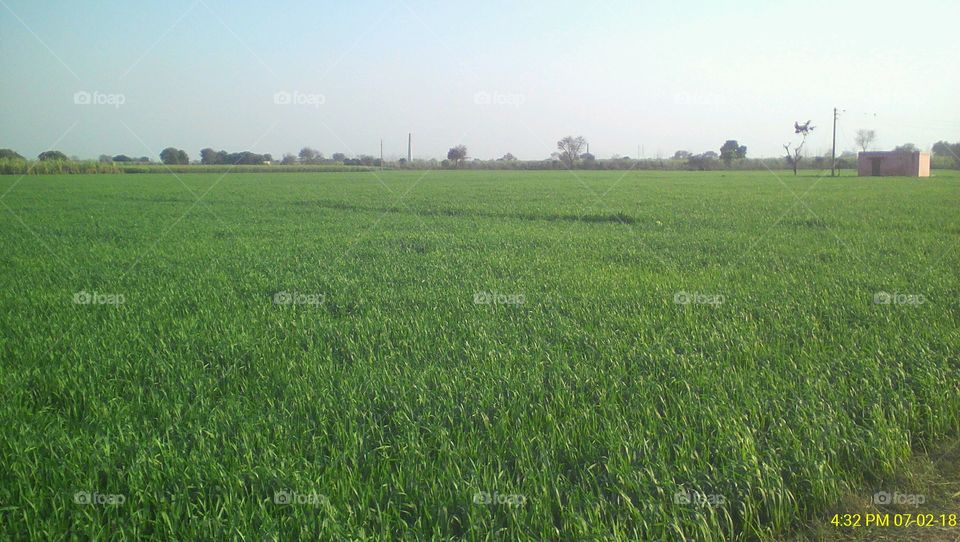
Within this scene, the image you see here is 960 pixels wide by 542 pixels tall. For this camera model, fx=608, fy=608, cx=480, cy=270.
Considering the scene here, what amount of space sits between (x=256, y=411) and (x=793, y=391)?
11.5ft

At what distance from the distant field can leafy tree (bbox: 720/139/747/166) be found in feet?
238

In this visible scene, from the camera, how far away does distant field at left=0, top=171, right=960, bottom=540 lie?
2.79m

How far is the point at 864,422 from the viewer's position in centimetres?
364

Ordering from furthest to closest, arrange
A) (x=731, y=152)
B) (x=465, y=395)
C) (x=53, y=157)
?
(x=731, y=152)
(x=53, y=157)
(x=465, y=395)

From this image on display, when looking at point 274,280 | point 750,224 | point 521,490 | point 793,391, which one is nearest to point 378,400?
point 521,490

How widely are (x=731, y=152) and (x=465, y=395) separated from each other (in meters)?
80.5

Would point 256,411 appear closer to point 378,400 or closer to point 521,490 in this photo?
point 378,400

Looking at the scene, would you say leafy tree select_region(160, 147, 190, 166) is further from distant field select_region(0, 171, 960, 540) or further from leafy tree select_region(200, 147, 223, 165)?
distant field select_region(0, 171, 960, 540)

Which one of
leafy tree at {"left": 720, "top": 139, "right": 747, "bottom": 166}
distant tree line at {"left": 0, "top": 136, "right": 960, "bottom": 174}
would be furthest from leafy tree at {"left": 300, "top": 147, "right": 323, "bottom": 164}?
leafy tree at {"left": 720, "top": 139, "right": 747, "bottom": 166}

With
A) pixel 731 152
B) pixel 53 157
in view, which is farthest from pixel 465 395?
pixel 731 152

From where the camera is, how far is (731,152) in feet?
251

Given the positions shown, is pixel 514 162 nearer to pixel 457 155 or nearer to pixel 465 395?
pixel 457 155

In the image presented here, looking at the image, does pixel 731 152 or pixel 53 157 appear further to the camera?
pixel 731 152

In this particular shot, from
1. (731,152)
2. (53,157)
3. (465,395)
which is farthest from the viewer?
(731,152)
